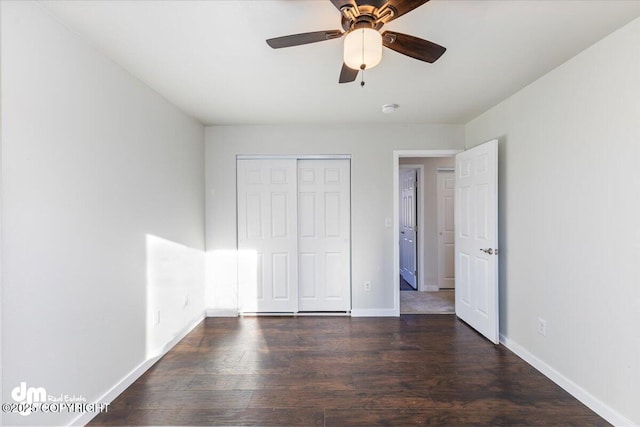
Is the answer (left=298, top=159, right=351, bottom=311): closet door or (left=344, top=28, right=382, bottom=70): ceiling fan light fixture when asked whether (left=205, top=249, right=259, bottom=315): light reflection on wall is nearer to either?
(left=298, top=159, right=351, bottom=311): closet door

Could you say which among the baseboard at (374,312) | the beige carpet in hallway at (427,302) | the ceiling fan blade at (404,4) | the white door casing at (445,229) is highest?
the ceiling fan blade at (404,4)

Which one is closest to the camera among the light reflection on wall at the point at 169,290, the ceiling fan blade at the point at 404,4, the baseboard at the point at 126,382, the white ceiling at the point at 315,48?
the ceiling fan blade at the point at 404,4

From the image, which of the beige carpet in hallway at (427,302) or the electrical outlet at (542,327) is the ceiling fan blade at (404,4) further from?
the beige carpet in hallway at (427,302)

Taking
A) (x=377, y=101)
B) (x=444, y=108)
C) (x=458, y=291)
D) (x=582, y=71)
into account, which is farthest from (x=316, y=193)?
(x=582, y=71)

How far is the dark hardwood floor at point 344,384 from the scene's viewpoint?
184 cm

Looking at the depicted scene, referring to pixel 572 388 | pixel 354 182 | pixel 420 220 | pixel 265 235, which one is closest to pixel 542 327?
pixel 572 388

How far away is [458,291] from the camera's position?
137 inches

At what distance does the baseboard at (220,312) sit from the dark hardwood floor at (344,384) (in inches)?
19.8

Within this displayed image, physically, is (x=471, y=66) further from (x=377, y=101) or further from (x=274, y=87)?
(x=274, y=87)

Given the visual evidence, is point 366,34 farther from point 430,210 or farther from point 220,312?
point 430,210

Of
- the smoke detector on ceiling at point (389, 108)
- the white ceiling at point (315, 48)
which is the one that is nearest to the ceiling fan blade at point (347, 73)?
the white ceiling at point (315, 48)

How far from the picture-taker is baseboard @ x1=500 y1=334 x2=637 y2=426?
1.74m

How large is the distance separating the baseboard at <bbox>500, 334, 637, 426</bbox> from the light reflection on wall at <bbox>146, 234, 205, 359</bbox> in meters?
3.18

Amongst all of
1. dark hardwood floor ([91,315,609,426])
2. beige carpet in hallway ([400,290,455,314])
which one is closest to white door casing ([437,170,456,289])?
beige carpet in hallway ([400,290,455,314])
